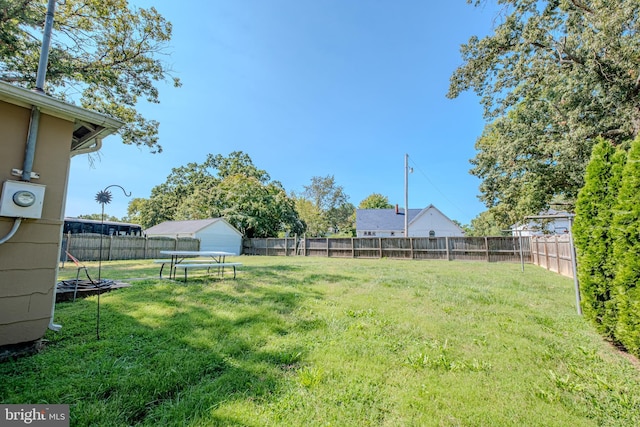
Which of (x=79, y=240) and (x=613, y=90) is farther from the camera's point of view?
(x=79, y=240)

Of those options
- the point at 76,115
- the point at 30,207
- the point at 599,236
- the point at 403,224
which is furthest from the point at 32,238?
the point at 403,224

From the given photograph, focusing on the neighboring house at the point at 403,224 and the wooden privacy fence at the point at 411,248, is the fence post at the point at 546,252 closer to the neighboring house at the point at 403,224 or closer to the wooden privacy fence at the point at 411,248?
the wooden privacy fence at the point at 411,248

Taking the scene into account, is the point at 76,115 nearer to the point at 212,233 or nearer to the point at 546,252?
the point at 546,252

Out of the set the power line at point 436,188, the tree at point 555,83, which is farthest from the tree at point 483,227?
the tree at point 555,83

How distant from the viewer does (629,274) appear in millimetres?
2742

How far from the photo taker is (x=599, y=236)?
3.41 meters

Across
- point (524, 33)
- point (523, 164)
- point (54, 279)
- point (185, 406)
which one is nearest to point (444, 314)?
point (185, 406)

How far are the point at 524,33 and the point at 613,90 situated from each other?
123 inches

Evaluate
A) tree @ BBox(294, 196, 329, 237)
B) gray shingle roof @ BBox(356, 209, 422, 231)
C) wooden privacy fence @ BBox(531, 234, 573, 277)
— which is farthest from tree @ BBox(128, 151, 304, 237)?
wooden privacy fence @ BBox(531, 234, 573, 277)

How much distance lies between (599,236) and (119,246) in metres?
19.8

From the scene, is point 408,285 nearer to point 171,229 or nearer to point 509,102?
point 509,102

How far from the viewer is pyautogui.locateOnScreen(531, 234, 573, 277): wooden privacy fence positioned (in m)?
7.78

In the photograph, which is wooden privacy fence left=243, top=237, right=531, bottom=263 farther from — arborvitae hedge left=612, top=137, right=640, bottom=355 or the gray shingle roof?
the gray shingle roof

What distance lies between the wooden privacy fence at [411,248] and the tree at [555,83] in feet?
8.51
